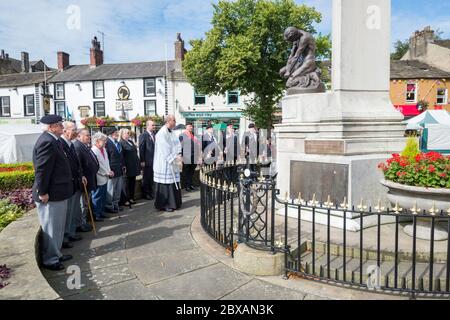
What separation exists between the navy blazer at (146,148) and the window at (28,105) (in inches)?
1340

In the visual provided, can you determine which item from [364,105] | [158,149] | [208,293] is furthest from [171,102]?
[208,293]

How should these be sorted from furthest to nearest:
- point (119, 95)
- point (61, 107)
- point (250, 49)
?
point (61, 107), point (119, 95), point (250, 49)

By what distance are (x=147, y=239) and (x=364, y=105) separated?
14.3 ft

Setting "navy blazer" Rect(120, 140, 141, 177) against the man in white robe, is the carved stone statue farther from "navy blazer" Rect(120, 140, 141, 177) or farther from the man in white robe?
"navy blazer" Rect(120, 140, 141, 177)

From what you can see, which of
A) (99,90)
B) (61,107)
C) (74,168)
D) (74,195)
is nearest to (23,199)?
(74,195)

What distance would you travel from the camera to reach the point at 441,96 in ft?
104

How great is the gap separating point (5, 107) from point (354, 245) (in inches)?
1740

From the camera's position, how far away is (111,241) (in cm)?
535

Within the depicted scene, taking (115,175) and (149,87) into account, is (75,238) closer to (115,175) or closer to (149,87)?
(115,175)

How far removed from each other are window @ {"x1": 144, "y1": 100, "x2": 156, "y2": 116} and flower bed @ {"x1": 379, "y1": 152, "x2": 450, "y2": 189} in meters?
30.9

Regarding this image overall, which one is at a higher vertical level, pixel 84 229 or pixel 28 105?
pixel 28 105

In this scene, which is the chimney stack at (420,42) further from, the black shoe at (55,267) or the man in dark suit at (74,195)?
the black shoe at (55,267)

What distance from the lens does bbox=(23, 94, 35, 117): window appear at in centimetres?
3681

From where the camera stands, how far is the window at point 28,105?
36.8 m
